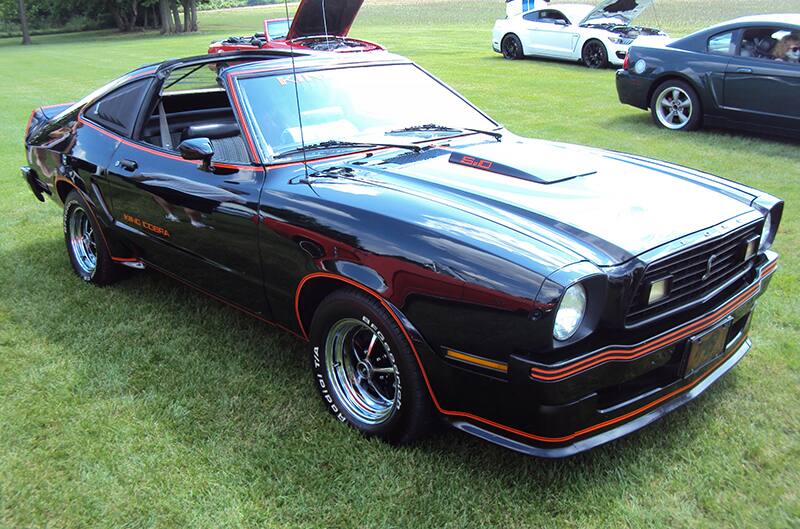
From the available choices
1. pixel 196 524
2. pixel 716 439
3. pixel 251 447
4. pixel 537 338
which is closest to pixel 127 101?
pixel 251 447

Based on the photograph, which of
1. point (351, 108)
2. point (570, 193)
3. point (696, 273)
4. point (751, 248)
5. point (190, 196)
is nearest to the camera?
point (696, 273)

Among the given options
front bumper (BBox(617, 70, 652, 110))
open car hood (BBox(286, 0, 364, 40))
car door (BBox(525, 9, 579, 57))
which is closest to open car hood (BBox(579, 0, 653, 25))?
car door (BBox(525, 9, 579, 57))

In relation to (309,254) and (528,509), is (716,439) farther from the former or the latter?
(309,254)

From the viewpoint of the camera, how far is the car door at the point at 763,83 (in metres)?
7.88

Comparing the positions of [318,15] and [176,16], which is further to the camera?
[176,16]

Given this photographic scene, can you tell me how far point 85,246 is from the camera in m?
5.05

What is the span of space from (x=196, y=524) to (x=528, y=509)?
3.97ft

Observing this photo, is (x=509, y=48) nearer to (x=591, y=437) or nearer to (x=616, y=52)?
(x=616, y=52)

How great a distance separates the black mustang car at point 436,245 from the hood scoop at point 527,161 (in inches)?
Result: 0.6

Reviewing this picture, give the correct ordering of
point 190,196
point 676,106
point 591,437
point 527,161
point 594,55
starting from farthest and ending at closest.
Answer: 1. point 594,55
2. point 676,106
3. point 190,196
4. point 527,161
5. point 591,437

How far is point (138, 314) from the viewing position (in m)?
4.40

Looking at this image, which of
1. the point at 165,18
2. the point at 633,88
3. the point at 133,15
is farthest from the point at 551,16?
the point at 133,15

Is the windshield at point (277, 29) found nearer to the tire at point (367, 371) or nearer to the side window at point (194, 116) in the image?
the side window at point (194, 116)

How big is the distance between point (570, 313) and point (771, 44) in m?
7.39
